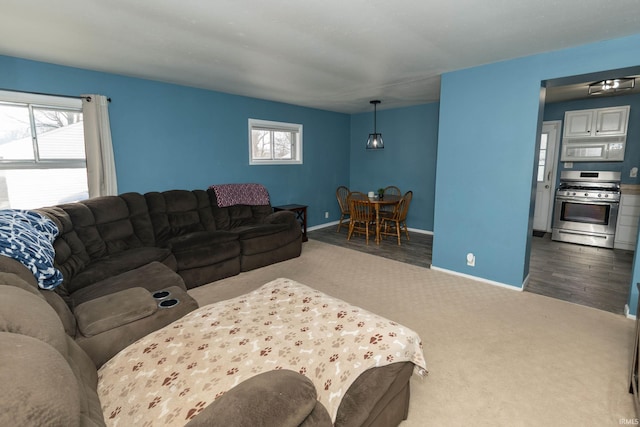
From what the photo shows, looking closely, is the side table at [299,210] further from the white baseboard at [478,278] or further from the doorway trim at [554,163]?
the doorway trim at [554,163]

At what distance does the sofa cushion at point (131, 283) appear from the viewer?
215 centimetres

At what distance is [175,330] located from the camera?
1.60 m

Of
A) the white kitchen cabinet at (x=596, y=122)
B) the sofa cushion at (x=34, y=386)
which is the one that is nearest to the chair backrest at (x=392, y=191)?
the white kitchen cabinet at (x=596, y=122)

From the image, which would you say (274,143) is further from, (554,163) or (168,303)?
(554,163)

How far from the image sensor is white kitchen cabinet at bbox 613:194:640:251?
14.8 feet

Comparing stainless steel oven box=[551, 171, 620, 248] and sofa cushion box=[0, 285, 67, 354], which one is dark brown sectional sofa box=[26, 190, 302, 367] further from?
stainless steel oven box=[551, 171, 620, 248]

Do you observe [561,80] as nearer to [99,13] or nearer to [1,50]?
[99,13]

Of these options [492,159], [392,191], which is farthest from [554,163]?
[492,159]

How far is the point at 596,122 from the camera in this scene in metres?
4.81

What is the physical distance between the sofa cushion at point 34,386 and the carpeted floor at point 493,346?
1.58 m

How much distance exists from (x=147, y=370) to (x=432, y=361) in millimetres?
1767

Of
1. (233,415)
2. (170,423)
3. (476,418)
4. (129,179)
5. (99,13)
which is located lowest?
(476,418)

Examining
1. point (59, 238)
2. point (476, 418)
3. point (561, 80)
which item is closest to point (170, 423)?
point (476, 418)

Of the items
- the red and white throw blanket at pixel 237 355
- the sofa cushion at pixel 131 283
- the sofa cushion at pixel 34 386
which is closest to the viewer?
the sofa cushion at pixel 34 386
